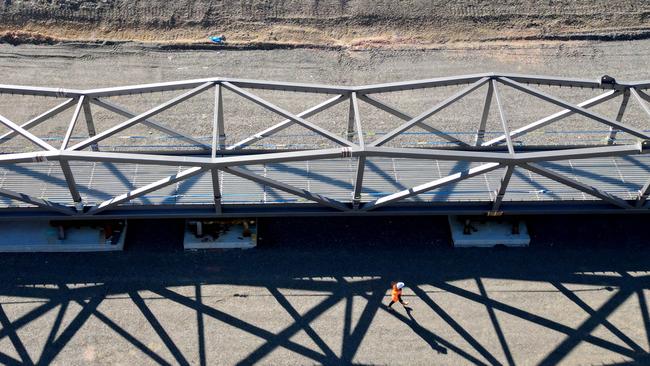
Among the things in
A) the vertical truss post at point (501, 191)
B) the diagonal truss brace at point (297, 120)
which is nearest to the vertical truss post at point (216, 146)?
the diagonal truss brace at point (297, 120)

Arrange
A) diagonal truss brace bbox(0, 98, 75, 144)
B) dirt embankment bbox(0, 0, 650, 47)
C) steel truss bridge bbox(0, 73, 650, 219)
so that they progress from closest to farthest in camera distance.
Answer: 1. steel truss bridge bbox(0, 73, 650, 219)
2. diagonal truss brace bbox(0, 98, 75, 144)
3. dirt embankment bbox(0, 0, 650, 47)

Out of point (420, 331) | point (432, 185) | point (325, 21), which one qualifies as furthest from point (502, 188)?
point (325, 21)

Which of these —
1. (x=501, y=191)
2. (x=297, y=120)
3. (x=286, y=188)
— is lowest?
(x=286, y=188)

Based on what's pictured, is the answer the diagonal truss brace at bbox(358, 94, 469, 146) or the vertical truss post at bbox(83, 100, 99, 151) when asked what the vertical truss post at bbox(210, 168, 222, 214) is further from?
the diagonal truss brace at bbox(358, 94, 469, 146)

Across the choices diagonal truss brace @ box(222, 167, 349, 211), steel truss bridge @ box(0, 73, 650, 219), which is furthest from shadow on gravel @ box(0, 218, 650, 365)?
diagonal truss brace @ box(222, 167, 349, 211)

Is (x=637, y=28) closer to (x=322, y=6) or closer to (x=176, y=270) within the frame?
(x=322, y=6)

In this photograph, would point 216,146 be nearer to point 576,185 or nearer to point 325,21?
point 576,185

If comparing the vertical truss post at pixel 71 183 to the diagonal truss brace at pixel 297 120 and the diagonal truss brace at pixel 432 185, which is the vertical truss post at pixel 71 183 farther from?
the diagonal truss brace at pixel 432 185
